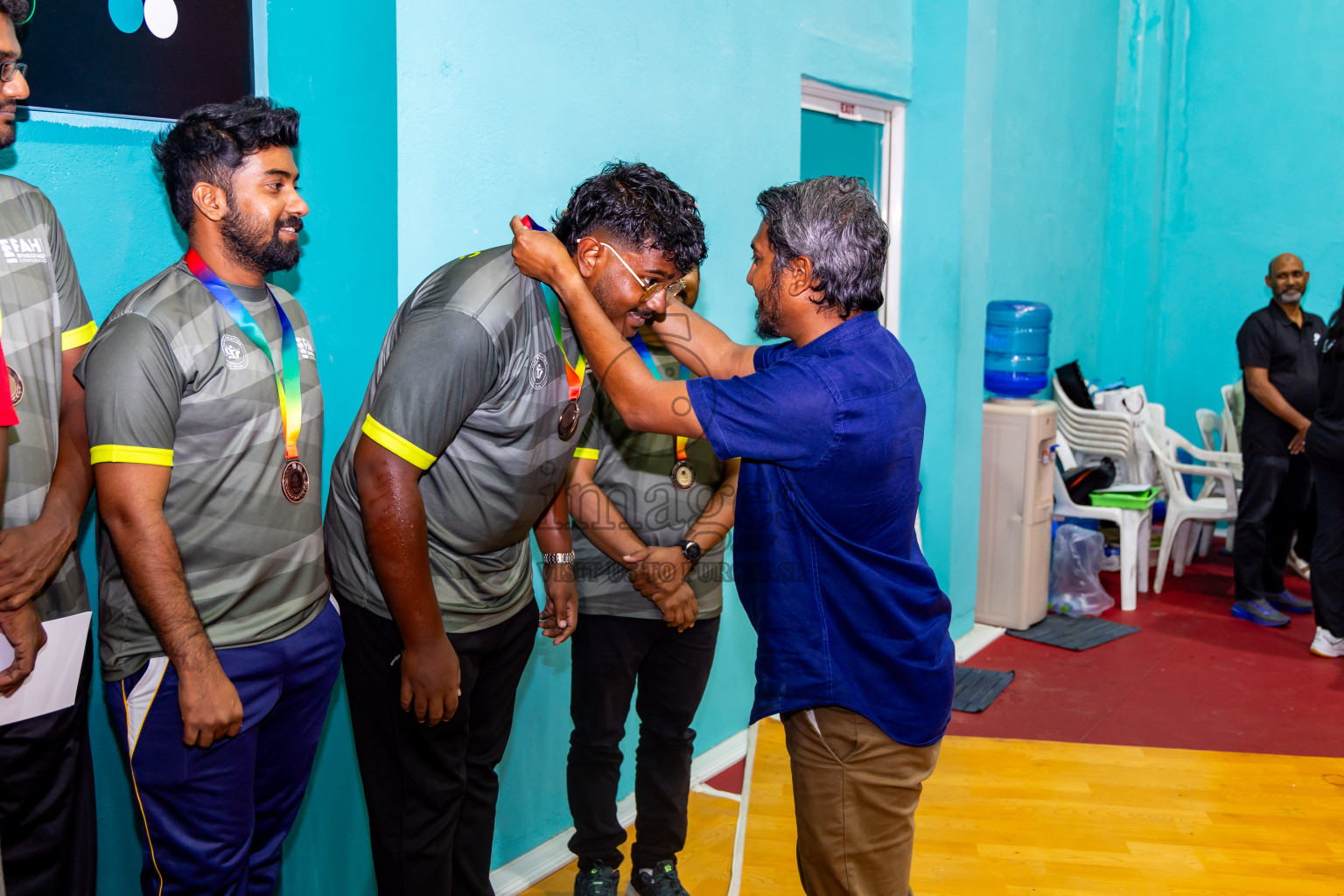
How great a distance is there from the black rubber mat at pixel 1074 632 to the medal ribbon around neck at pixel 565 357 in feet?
12.3

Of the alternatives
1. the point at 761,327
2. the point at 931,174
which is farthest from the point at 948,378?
the point at 761,327

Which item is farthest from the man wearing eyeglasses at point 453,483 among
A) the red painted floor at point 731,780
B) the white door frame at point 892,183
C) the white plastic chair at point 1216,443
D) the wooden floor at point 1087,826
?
the white plastic chair at point 1216,443

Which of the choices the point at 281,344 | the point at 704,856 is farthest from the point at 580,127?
the point at 704,856

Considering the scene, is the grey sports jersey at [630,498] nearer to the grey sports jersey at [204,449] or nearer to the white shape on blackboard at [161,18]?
the grey sports jersey at [204,449]

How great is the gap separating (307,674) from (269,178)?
94 centimetres

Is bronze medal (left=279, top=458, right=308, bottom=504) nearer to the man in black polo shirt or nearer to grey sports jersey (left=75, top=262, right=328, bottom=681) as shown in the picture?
grey sports jersey (left=75, top=262, right=328, bottom=681)

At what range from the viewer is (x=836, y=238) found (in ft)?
5.72

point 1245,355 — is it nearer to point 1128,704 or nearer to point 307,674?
point 1128,704

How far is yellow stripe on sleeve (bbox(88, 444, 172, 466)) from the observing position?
157 centimetres

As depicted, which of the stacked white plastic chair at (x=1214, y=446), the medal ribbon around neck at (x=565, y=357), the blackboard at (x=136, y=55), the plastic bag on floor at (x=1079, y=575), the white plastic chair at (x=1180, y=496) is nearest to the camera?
the blackboard at (x=136, y=55)

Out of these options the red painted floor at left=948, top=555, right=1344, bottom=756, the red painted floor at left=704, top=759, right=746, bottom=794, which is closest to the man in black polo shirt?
the red painted floor at left=948, top=555, right=1344, bottom=756

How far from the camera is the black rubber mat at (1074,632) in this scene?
16.2 feet

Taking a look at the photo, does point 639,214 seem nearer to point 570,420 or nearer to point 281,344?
point 570,420

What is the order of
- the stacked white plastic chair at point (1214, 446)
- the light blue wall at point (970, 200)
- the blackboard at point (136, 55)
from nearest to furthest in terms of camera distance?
the blackboard at point (136, 55), the light blue wall at point (970, 200), the stacked white plastic chair at point (1214, 446)
